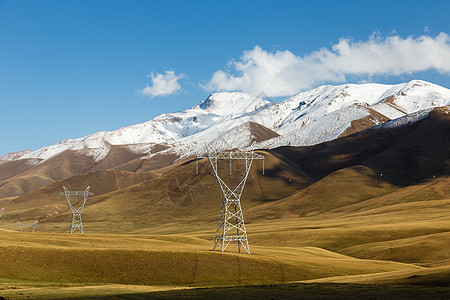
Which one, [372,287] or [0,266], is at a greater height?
[0,266]

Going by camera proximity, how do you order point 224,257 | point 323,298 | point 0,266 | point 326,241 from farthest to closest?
1. point 326,241
2. point 224,257
3. point 0,266
4. point 323,298

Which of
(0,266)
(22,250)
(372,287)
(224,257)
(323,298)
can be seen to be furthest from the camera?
(224,257)

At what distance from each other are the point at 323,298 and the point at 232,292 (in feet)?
37.9

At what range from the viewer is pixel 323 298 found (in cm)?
5516

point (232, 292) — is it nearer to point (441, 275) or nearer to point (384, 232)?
point (441, 275)

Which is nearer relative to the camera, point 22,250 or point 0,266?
point 0,266

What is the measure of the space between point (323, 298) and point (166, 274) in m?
32.9

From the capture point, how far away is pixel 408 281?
6419 centimetres

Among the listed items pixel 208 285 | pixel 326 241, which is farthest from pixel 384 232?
pixel 208 285

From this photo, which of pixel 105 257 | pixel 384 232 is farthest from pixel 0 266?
pixel 384 232

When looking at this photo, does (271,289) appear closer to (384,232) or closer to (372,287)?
(372,287)

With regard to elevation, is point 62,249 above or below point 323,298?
above

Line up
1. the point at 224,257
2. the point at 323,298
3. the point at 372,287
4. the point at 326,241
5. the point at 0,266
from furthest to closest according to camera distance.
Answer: the point at 326,241
the point at 224,257
the point at 0,266
the point at 372,287
the point at 323,298

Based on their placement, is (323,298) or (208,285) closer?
(323,298)
